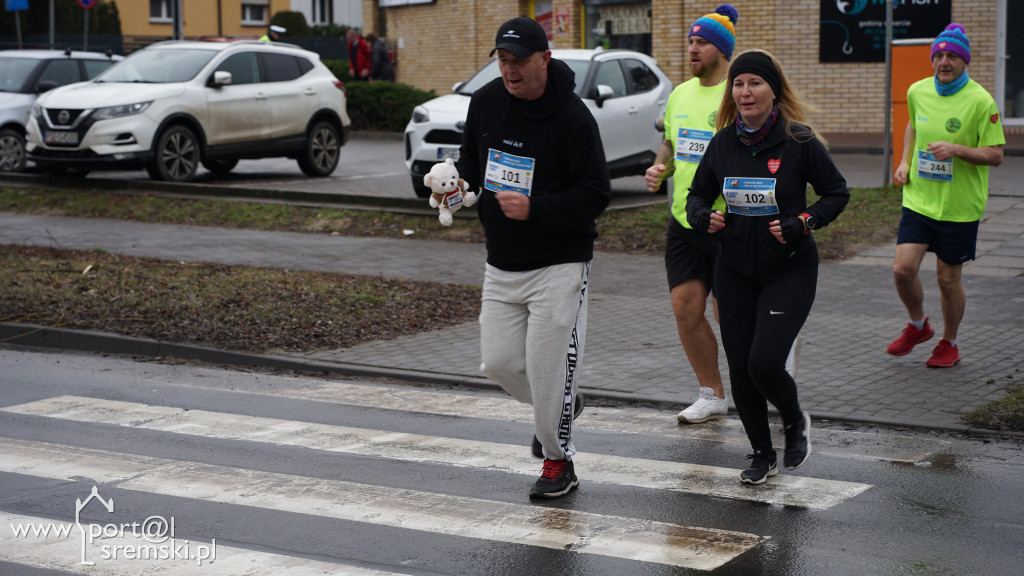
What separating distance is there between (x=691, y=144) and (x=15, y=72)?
15331 millimetres

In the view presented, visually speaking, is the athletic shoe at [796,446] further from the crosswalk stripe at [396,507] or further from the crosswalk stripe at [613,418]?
the crosswalk stripe at [396,507]

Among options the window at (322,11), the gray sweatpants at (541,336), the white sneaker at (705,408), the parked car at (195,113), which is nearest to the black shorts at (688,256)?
the white sneaker at (705,408)

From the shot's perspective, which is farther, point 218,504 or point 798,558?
point 218,504

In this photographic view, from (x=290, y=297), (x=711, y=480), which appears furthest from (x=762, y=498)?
(x=290, y=297)

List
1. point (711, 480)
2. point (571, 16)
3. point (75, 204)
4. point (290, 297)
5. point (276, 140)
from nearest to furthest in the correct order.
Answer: point (711, 480), point (290, 297), point (75, 204), point (276, 140), point (571, 16)

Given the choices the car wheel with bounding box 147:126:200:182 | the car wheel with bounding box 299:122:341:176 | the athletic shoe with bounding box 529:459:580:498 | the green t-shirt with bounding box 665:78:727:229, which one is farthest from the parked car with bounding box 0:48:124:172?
the athletic shoe with bounding box 529:459:580:498

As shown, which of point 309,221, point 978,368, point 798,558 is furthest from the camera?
point 309,221

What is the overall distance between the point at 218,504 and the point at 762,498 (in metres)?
2.30

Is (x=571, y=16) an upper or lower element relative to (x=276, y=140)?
upper

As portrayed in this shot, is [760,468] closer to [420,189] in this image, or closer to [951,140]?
[951,140]

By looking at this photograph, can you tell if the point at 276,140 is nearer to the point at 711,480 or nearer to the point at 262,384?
the point at 262,384

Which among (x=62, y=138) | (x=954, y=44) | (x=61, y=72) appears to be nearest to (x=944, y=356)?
(x=954, y=44)

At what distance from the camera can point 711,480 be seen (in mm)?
5820

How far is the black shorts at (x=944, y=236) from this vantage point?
7.99 m
